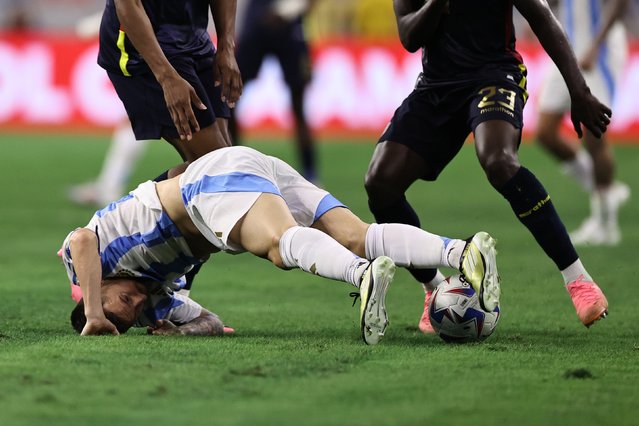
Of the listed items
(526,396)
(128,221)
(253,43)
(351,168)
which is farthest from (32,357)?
(351,168)

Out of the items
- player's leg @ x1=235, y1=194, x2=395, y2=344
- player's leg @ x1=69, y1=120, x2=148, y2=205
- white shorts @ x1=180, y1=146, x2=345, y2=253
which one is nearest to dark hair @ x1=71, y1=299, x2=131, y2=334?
white shorts @ x1=180, y1=146, x2=345, y2=253

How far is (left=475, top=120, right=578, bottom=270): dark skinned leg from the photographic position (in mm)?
5633

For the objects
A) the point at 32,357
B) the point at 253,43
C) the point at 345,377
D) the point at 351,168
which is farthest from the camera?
the point at 351,168

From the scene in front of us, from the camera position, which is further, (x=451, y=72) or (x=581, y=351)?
(x=451, y=72)

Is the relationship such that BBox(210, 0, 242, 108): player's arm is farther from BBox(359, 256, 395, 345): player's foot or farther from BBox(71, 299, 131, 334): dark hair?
BBox(359, 256, 395, 345): player's foot

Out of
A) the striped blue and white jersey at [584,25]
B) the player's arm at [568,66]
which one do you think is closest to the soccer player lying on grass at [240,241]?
the player's arm at [568,66]

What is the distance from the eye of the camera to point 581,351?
16.9 feet

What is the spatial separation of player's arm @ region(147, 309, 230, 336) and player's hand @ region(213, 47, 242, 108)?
131cm

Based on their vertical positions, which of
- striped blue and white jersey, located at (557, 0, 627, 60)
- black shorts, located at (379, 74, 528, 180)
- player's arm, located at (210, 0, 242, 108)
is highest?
striped blue and white jersey, located at (557, 0, 627, 60)

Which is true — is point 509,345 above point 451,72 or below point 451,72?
below

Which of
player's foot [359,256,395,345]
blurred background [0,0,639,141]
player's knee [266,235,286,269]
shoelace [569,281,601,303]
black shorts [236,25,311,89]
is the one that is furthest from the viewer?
blurred background [0,0,639,141]

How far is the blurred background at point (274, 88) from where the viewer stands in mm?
18469

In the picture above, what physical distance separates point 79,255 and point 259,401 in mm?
1659

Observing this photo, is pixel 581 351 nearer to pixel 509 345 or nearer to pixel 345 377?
pixel 509 345
